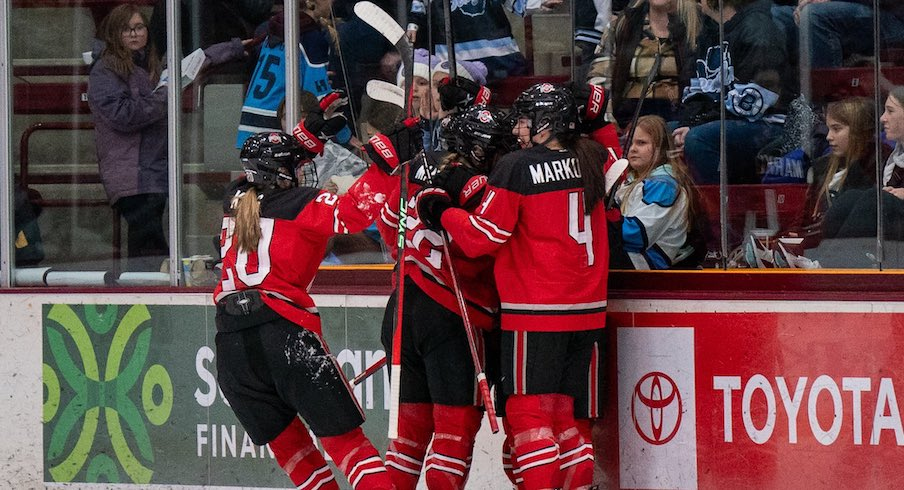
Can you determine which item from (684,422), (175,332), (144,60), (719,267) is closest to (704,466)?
(684,422)

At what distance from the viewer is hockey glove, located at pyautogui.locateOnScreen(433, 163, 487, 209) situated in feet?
14.9

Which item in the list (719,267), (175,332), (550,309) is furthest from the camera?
(175,332)

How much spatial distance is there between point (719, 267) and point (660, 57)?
2.55 ft

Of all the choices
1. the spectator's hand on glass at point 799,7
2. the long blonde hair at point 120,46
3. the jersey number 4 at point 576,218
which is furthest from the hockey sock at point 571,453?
the long blonde hair at point 120,46

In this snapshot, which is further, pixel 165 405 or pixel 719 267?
pixel 165 405

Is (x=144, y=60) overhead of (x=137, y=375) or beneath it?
overhead

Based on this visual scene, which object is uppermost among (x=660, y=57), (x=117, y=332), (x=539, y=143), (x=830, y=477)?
(x=660, y=57)

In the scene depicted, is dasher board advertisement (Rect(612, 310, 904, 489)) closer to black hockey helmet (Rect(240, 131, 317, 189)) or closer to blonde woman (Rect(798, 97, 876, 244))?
blonde woman (Rect(798, 97, 876, 244))

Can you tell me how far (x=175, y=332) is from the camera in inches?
215

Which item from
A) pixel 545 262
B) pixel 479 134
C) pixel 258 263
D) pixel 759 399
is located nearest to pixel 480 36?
pixel 479 134

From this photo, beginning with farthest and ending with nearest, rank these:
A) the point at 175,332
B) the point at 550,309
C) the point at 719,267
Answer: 1. the point at 175,332
2. the point at 719,267
3. the point at 550,309

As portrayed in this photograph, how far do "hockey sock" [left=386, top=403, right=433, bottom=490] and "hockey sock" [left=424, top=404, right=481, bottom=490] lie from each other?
110 millimetres

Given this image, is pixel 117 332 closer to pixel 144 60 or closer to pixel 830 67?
pixel 144 60

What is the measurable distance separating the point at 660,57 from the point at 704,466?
4.71 feet
